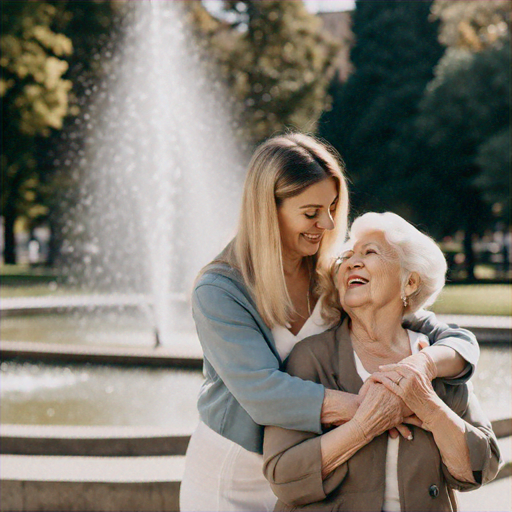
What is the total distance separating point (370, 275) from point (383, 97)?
3305cm

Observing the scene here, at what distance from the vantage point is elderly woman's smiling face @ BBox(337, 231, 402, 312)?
292 centimetres

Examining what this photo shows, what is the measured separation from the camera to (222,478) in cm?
289

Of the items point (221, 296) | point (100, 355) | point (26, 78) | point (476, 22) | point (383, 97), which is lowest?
point (100, 355)

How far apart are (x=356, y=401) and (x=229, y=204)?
84.1 feet

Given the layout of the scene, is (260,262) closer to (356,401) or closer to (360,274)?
(360,274)

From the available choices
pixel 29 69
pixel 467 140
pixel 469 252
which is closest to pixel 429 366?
pixel 29 69

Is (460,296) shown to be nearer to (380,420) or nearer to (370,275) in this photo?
(370,275)

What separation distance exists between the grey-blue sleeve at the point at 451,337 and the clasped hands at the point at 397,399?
0.61 ft

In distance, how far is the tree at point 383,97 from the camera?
3350 cm

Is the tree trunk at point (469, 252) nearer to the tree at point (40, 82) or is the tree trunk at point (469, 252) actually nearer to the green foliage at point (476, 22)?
the green foliage at point (476, 22)

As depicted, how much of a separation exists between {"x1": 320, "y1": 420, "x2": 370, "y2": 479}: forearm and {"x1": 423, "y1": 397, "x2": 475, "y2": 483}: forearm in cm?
25

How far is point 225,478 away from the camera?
2.89 m

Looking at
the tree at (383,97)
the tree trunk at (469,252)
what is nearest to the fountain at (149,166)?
the tree at (383,97)

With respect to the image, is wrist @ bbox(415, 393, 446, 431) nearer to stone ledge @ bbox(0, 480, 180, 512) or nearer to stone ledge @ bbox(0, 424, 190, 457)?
Result: stone ledge @ bbox(0, 480, 180, 512)
